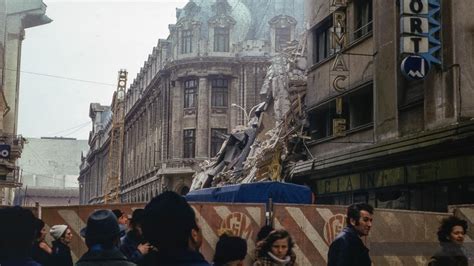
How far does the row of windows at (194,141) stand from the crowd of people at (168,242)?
4083 centimetres

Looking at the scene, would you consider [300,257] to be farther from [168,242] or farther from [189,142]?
[189,142]

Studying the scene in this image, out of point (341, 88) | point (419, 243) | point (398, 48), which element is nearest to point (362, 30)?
point (341, 88)

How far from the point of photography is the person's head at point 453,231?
22.2 feet

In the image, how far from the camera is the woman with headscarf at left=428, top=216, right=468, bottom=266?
657cm

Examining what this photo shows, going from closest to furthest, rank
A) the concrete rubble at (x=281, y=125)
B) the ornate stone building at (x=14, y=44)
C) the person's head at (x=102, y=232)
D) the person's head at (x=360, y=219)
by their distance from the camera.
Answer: the person's head at (x=102, y=232), the person's head at (x=360, y=219), the concrete rubble at (x=281, y=125), the ornate stone building at (x=14, y=44)

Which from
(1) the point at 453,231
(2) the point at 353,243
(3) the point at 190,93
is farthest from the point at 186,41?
(2) the point at 353,243

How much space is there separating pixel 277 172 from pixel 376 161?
7251 mm

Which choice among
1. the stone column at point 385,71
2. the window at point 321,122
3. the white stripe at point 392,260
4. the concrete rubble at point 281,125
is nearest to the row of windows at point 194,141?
the concrete rubble at point 281,125

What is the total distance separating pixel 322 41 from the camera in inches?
929

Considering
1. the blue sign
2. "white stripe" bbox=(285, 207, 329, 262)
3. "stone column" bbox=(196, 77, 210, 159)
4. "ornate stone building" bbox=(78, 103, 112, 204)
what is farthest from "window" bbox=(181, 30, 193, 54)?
"white stripe" bbox=(285, 207, 329, 262)

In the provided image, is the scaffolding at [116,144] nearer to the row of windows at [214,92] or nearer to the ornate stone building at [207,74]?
the ornate stone building at [207,74]

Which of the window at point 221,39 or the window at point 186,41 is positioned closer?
the window at point 186,41

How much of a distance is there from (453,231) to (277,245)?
7.18 ft

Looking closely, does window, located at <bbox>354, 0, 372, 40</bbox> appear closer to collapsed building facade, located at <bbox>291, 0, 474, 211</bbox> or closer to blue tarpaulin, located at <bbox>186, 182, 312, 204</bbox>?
collapsed building facade, located at <bbox>291, 0, 474, 211</bbox>
